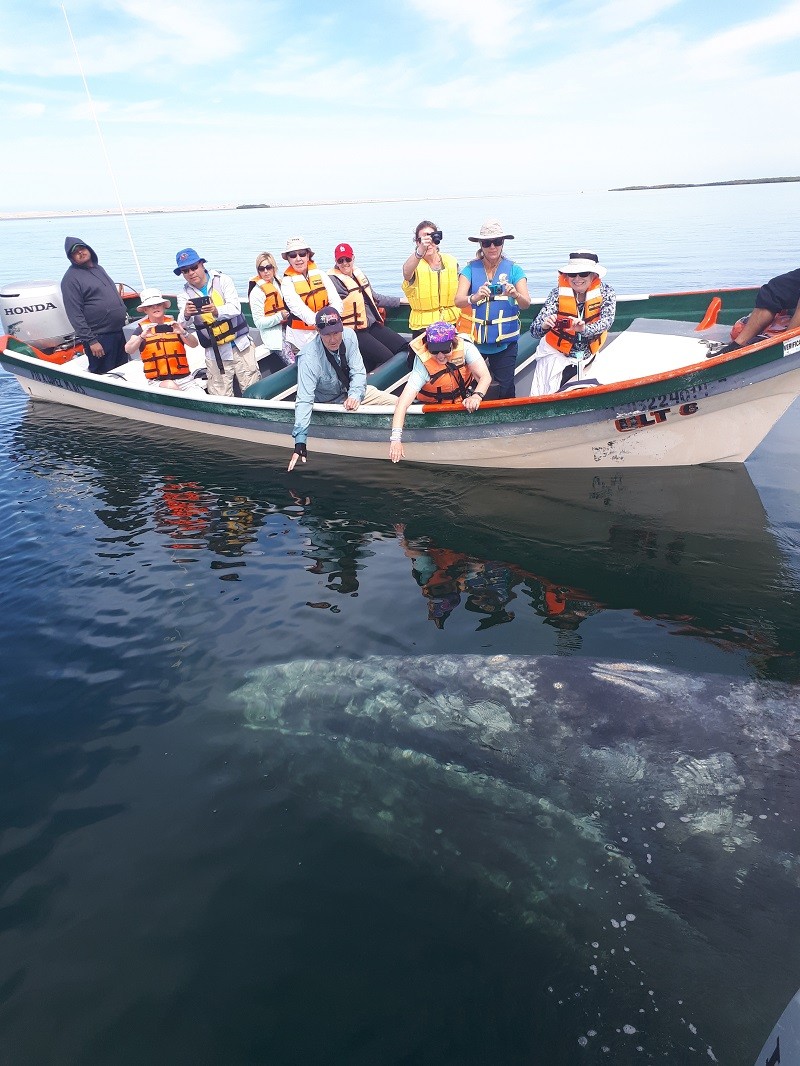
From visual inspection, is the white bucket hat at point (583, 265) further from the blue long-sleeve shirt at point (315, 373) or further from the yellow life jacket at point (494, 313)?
the blue long-sleeve shirt at point (315, 373)

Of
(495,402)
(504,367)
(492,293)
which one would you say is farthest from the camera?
(504,367)

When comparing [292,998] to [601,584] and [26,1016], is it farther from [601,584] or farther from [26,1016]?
[601,584]

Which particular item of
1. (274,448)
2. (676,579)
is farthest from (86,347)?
(676,579)

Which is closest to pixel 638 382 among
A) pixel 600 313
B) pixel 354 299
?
pixel 600 313

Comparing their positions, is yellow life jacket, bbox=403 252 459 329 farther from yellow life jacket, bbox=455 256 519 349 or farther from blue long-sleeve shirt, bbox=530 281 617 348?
blue long-sleeve shirt, bbox=530 281 617 348

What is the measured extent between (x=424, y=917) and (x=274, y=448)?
9.58m

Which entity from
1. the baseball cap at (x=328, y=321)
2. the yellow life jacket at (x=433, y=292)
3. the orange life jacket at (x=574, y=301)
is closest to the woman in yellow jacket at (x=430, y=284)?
the yellow life jacket at (x=433, y=292)

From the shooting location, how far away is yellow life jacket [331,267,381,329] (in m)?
11.3

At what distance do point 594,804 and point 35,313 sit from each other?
1643 centimetres

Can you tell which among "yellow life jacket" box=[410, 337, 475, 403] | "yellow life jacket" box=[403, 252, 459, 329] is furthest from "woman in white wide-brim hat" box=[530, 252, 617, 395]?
"yellow life jacket" box=[403, 252, 459, 329]

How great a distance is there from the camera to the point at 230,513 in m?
9.89

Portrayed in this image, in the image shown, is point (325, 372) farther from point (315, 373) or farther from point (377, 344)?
point (377, 344)

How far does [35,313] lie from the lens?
1516 centimetres

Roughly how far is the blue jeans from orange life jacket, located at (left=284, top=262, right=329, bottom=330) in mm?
3308
